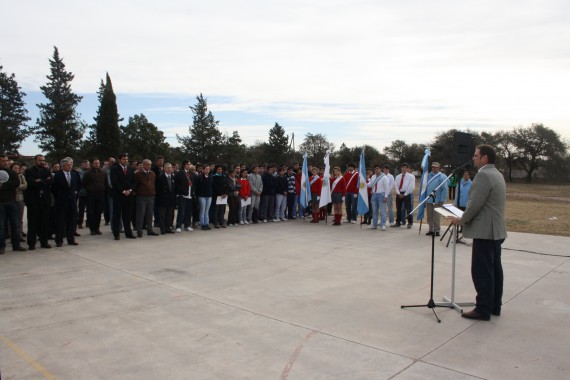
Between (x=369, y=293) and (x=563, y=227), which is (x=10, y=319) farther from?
(x=563, y=227)

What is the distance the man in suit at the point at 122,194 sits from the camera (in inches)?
402

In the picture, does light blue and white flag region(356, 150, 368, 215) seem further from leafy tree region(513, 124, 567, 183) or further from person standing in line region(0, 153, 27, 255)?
leafy tree region(513, 124, 567, 183)

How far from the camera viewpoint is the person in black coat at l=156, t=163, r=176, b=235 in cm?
1130

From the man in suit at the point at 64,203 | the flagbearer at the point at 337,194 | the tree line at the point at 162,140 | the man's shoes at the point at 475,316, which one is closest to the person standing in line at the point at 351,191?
the flagbearer at the point at 337,194

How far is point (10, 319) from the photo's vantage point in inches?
192

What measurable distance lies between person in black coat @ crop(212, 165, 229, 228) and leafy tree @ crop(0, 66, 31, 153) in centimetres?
4618

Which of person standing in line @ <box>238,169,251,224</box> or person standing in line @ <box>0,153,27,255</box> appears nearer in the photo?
person standing in line @ <box>0,153,27,255</box>

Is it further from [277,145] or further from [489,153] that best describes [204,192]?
[277,145]

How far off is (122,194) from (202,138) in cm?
5774

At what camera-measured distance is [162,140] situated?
2475 inches

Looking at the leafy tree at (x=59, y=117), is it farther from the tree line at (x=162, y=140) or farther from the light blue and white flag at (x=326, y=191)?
the light blue and white flag at (x=326, y=191)

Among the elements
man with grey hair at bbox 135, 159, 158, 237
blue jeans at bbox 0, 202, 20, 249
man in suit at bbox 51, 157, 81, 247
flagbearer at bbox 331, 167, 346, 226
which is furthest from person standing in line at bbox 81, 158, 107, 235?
flagbearer at bbox 331, 167, 346, 226

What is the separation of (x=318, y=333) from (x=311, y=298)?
128 centimetres

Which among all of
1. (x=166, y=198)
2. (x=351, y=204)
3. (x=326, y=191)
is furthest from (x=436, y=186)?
(x=166, y=198)
